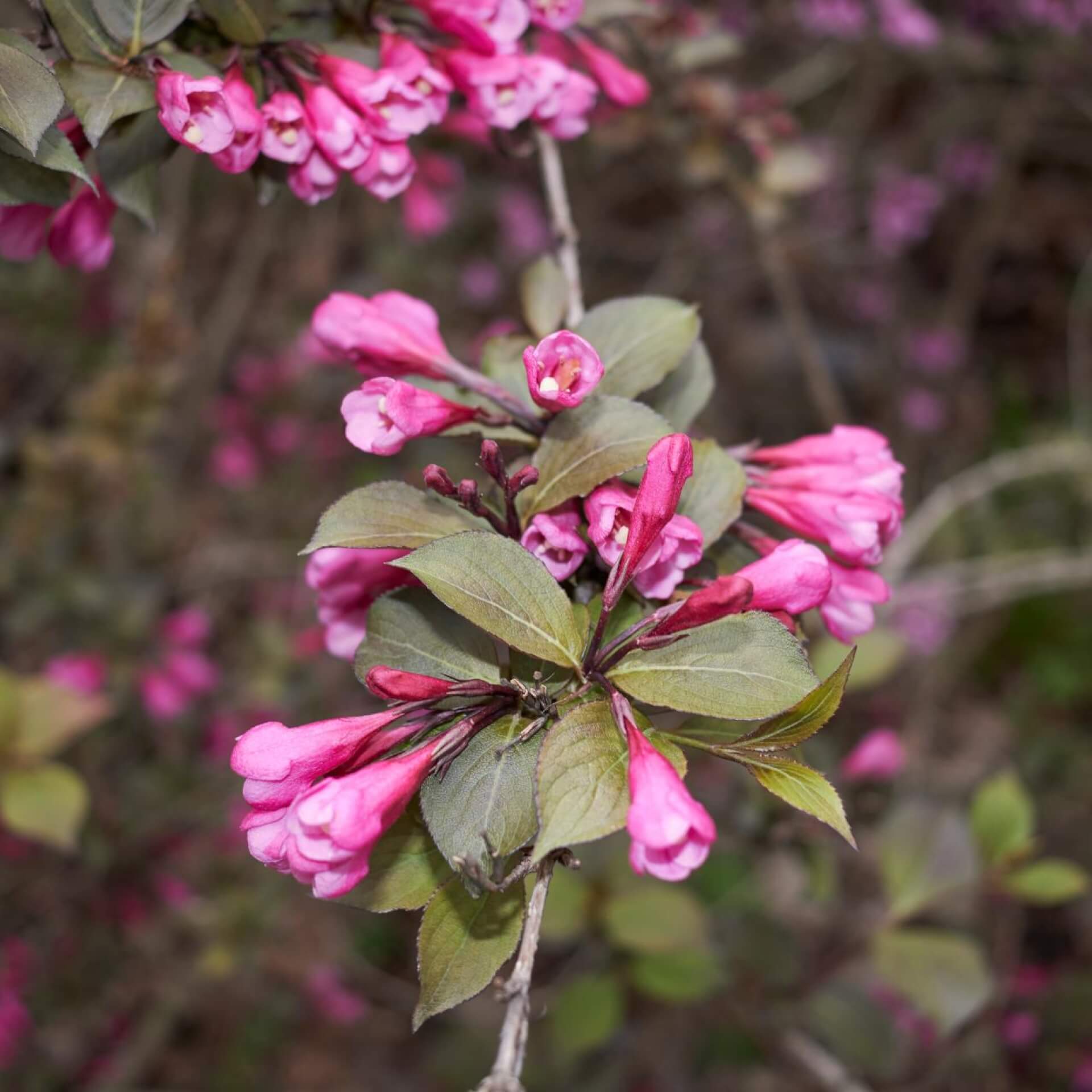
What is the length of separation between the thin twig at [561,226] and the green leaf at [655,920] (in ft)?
3.43

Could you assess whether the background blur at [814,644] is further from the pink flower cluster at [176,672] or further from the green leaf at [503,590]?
the green leaf at [503,590]

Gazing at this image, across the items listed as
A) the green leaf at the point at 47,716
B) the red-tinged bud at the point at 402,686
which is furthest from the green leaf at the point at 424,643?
the green leaf at the point at 47,716

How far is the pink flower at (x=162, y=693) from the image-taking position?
241 cm

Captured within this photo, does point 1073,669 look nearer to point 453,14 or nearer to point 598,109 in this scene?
point 598,109

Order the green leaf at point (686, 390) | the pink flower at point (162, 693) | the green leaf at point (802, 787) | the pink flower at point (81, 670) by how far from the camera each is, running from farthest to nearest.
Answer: the pink flower at point (162, 693) → the pink flower at point (81, 670) → the green leaf at point (686, 390) → the green leaf at point (802, 787)

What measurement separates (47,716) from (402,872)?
109 centimetres

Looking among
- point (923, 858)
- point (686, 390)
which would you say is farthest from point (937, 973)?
point (686, 390)

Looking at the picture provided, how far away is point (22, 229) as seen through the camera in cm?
101

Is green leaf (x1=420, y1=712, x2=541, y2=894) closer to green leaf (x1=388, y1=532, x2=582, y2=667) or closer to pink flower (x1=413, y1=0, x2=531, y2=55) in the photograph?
green leaf (x1=388, y1=532, x2=582, y2=667)

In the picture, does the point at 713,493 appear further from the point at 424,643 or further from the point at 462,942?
the point at 462,942

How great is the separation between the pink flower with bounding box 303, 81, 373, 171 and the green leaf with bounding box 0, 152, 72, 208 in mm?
216

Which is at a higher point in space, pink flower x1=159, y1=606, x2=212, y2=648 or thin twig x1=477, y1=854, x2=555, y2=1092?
thin twig x1=477, y1=854, x2=555, y2=1092

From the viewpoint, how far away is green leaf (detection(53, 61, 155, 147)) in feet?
2.70

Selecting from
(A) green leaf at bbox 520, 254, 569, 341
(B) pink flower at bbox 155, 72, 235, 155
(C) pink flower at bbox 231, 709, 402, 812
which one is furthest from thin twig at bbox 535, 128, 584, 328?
(C) pink flower at bbox 231, 709, 402, 812
